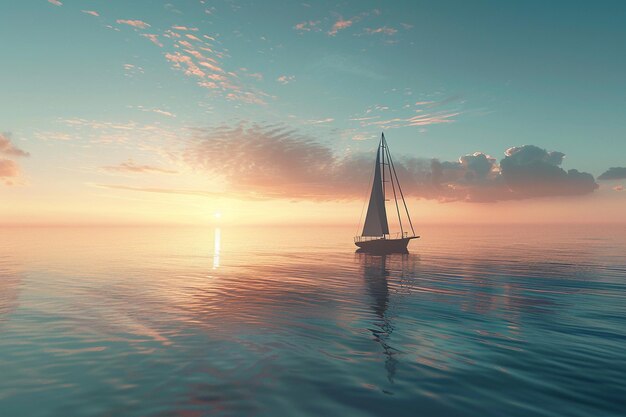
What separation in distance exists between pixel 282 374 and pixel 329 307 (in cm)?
1331

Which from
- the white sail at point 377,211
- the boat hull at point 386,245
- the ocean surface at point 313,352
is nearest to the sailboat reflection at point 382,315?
the ocean surface at point 313,352

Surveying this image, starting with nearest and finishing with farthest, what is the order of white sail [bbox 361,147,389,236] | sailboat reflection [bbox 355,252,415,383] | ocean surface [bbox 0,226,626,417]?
ocean surface [bbox 0,226,626,417]
sailboat reflection [bbox 355,252,415,383]
white sail [bbox 361,147,389,236]

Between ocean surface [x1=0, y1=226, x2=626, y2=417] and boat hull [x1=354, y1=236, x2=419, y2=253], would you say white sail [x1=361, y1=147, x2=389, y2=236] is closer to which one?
boat hull [x1=354, y1=236, x2=419, y2=253]

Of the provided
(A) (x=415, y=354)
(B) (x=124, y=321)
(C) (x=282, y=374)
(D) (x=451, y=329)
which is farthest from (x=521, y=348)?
(B) (x=124, y=321)

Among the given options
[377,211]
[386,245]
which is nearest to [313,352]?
[377,211]

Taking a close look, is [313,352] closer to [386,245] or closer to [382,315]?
[382,315]

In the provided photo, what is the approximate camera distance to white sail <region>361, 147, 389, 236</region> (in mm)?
77250

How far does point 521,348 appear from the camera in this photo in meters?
16.8

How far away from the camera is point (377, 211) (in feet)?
253

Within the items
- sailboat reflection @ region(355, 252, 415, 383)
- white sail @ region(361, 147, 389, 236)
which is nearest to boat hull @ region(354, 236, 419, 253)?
white sail @ region(361, 147, 389, 236)

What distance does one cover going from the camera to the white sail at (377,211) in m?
77.2

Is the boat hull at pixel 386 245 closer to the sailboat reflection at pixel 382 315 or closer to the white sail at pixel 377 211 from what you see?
the white sail at pixel 377 211

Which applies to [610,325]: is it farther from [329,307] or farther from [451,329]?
[329,307]

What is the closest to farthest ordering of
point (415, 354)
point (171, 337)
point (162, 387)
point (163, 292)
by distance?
point (162, 387) < point (415, 354) < point (171, 337) < point (163, 292)
